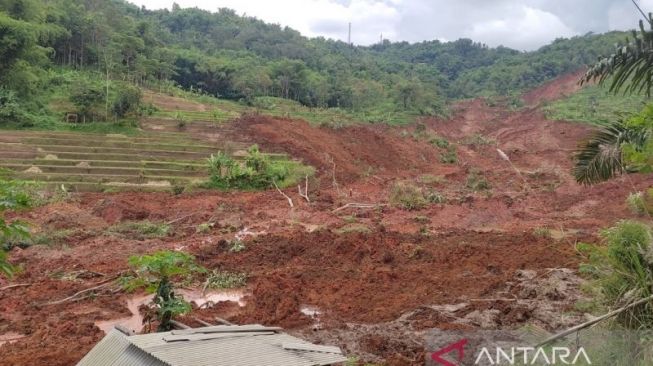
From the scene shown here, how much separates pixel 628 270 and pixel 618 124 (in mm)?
1959

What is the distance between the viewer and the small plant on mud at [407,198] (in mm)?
19344

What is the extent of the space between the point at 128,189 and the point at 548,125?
33872mm

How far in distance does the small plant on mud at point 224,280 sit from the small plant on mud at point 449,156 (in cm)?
2356

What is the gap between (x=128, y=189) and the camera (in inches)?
843

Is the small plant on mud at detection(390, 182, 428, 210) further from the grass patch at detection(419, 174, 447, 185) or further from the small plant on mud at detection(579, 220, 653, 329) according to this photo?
the small plant on mud at detection(579, 220, 653, 329)

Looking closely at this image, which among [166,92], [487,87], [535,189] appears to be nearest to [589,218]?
[535,189]

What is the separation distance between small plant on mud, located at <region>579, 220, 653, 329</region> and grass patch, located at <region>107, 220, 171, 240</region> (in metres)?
12.3

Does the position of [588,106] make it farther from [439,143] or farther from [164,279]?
[164,279]

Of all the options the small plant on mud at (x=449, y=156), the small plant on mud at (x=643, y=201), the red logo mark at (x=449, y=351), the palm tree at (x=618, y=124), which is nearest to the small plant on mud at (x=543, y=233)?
the small plant on mud at (x=643, y=201)

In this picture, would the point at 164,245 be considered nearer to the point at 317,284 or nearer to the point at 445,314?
the point at 317,284

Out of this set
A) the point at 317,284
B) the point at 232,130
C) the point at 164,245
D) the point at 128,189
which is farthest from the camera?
the point at 232,130

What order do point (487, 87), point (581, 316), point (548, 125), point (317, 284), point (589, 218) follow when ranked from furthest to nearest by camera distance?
→ point (487, 87)
point (548, 125)
point (589, 218)
point (317, 284)
point (581, 316)

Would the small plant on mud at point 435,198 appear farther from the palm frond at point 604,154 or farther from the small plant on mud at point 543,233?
the palm frond at point 604,154

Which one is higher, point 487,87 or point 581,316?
point 487,87
